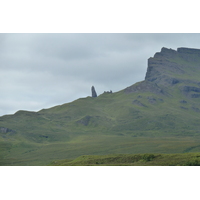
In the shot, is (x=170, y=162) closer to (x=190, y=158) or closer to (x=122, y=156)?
(x=190, y=158)

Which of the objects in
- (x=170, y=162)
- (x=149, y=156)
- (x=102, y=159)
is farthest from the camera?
(x=102, y=159)

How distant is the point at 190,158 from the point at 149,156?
13.2 metres

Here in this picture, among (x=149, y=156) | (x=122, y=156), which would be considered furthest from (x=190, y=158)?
(x=122, y=156)

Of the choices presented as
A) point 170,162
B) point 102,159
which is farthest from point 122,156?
point 170,162

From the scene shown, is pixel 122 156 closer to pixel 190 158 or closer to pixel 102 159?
pixel 102 159

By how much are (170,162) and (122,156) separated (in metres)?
22.5

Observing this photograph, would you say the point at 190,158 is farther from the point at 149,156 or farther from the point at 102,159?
the point at 102,159

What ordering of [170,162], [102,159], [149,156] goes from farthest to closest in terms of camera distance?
[102,159], [149,156], [170,162]

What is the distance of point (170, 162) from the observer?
78.5 meters

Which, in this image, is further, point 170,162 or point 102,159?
point 102,159

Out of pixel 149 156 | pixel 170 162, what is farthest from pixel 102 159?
pixel 170 162

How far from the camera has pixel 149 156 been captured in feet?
295

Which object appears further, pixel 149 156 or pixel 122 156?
pixel 122 156

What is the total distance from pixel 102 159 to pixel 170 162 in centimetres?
2539
